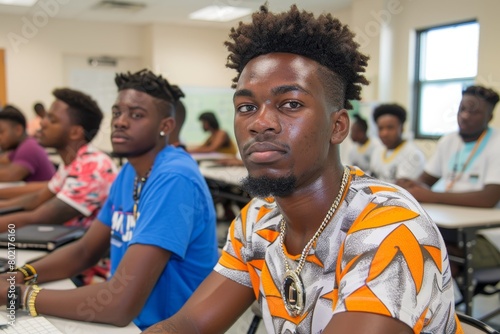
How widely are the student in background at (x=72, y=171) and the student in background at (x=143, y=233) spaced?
52cm

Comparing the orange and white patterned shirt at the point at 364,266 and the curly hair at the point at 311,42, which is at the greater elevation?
the curly hair at the point at 311,42

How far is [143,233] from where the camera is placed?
1473mm

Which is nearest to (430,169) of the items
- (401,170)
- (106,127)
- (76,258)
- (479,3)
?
(401,170)

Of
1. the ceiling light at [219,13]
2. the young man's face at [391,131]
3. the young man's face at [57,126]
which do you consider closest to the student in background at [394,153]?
the young man's face at [391,131]

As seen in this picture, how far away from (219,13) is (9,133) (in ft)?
17.3

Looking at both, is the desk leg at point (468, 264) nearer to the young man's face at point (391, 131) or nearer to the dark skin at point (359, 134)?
the young man's face at point (391, 131)

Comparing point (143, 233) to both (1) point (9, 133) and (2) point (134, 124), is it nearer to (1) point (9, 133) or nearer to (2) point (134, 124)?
(2) point (134, 124)

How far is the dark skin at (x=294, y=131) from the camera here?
0.96 m

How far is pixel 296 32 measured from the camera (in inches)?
39.5

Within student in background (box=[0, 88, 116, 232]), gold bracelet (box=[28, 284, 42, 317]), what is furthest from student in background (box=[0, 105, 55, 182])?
gold bracelet (box=[28, 284, 42, 317])

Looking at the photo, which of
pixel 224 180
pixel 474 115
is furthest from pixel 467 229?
pixel 224 180

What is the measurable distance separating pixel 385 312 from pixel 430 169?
3.16m

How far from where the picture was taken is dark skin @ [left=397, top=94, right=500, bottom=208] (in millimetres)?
3043

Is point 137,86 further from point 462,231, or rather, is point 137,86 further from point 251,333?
point 462,231
